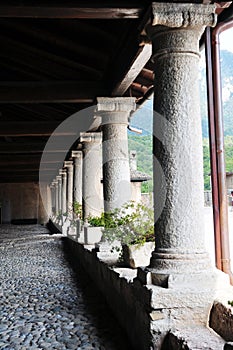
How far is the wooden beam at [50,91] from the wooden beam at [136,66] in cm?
70

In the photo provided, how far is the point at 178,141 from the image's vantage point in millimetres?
2943

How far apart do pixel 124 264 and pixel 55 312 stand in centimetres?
79

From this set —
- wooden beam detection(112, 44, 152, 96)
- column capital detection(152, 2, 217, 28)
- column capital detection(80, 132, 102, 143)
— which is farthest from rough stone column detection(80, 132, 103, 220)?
column capital detection(152, 2, 217, 28)

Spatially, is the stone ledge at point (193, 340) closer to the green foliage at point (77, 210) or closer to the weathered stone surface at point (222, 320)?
the weathered stone surface at point (222, 320)

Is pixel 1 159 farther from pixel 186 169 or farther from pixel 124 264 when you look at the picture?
pixel 186 169

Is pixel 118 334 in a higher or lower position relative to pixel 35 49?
lower

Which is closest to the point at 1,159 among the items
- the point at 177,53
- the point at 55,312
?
the point at 55,312

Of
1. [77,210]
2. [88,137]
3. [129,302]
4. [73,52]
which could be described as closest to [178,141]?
[129,302]

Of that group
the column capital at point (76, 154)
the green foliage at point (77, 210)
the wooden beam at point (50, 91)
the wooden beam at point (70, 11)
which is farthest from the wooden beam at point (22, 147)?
the wooden beam at point (70, 11)

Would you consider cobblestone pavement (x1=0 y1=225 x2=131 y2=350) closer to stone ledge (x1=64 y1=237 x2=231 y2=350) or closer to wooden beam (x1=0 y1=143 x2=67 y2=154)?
stone ledge (x1=64 y1=237 x2=231 y2=350)

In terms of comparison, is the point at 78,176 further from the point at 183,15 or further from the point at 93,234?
the point at 183,15

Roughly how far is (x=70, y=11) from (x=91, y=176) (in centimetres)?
500

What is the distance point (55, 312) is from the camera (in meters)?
3.97

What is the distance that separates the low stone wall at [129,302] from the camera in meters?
2.71
